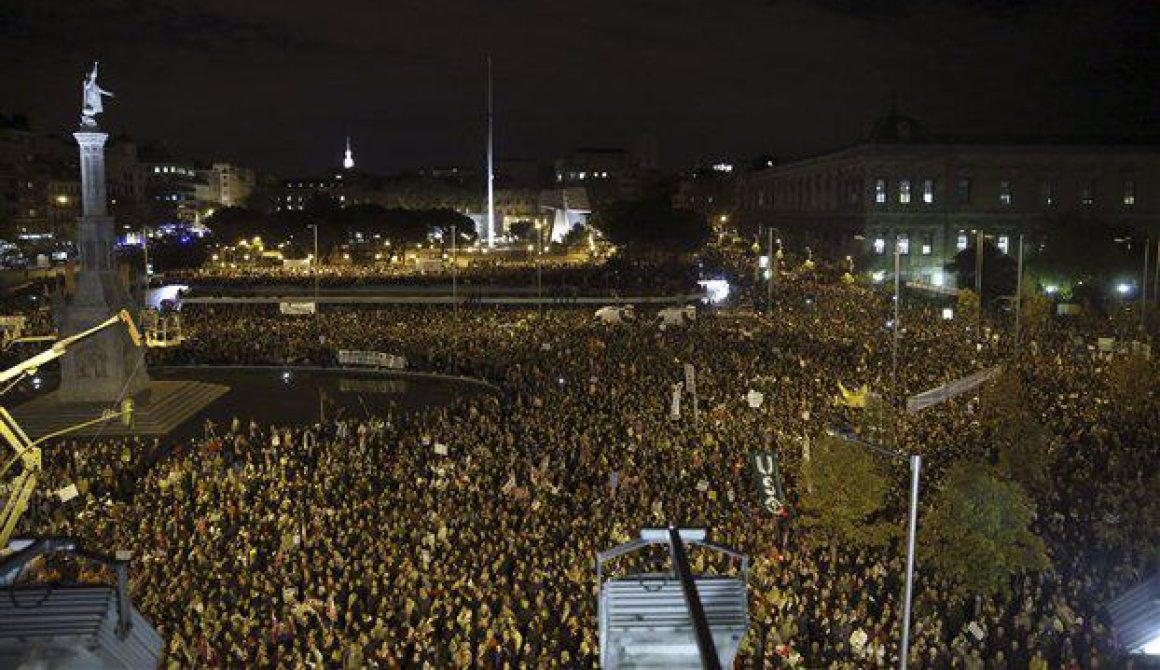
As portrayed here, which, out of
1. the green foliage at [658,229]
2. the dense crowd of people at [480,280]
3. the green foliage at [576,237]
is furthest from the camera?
the green foliage at [576,237]

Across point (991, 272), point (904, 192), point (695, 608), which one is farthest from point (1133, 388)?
point (904, 192)

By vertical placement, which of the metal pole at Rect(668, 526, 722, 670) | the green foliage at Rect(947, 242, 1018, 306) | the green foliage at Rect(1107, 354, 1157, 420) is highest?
the metal pole at Rect(668, 526, 722, 670)

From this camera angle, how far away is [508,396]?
30.3 m

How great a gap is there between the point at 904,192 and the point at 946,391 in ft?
178

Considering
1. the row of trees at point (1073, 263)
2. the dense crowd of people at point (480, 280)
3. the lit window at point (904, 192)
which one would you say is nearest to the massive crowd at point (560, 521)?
the row of trees at point (1073, 263)

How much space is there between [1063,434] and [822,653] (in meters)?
13.4

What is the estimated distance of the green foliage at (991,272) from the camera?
58.8 m

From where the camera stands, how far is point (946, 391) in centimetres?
2548

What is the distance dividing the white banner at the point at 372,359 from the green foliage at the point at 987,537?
25685 mm

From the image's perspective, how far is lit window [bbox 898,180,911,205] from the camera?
250 feet

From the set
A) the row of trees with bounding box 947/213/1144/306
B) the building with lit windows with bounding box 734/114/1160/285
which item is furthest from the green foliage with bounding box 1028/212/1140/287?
the building with lit windows with bounding box 734/114/1160/285

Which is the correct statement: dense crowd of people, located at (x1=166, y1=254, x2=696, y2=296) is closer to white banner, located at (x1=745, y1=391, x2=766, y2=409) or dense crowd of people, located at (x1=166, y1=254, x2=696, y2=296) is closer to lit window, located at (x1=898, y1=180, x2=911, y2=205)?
lit window, located at (x1=898, y1=180, x2=911, y2=205)

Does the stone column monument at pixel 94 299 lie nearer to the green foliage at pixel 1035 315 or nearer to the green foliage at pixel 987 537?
the green foliage at pixel 987 537

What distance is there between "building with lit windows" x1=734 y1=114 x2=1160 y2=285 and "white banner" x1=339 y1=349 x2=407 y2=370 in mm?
46093
